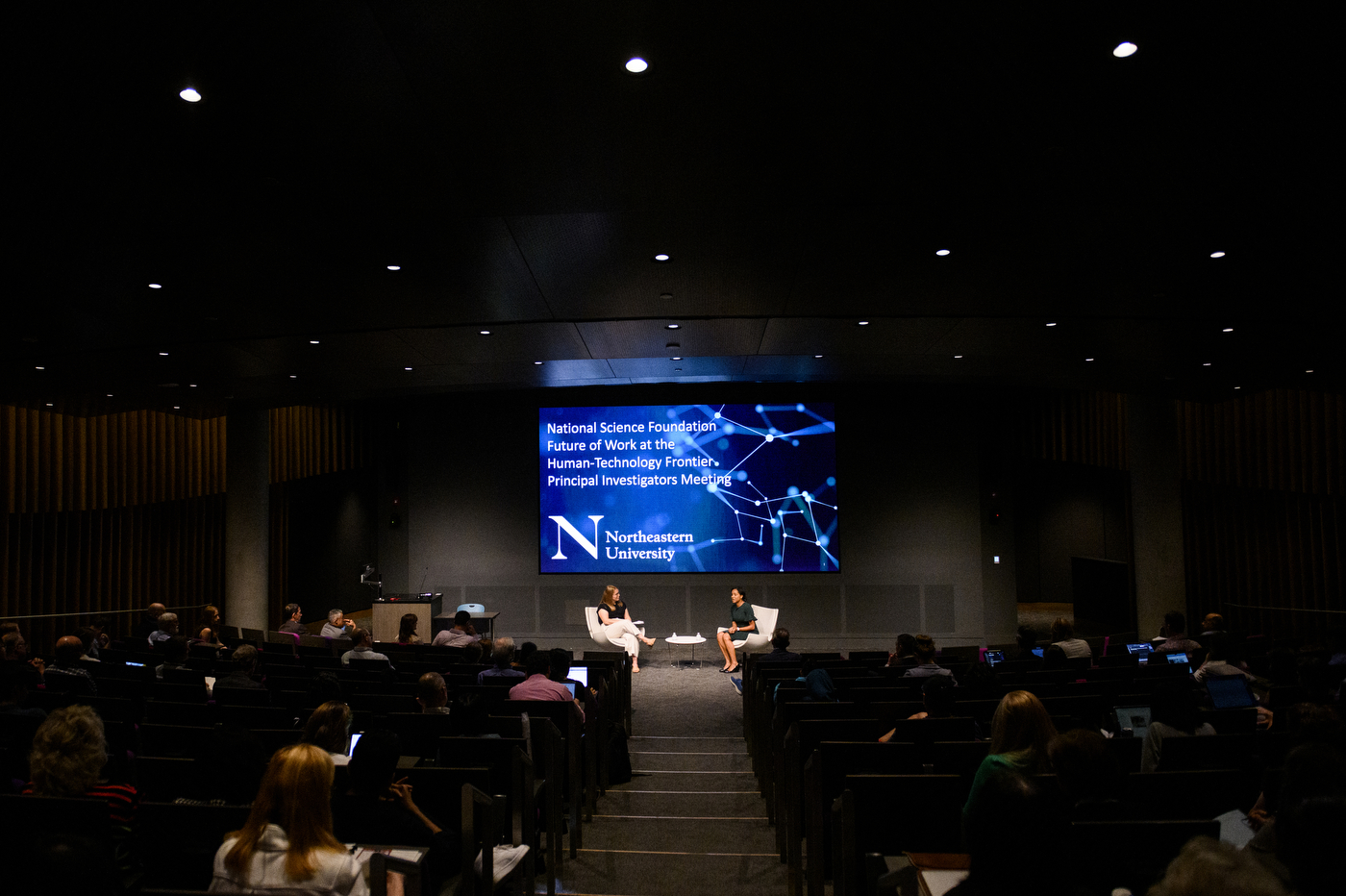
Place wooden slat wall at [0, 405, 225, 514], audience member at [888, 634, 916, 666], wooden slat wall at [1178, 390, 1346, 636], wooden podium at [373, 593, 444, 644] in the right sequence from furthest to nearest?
wooden podium at [373, 593, 444, 644]
wooden slat wall at [1178, 390, 1346, 636]
wooden slat wall at [0, 405, 225, 514]
audience member at [888, 634, 916, 666]

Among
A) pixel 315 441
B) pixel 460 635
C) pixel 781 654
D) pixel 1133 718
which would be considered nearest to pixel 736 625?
pixel 781 654

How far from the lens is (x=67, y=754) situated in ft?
10.0

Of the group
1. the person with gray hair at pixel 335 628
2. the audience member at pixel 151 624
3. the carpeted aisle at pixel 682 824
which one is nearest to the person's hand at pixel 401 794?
the carpeted aisle at pixel 682 824

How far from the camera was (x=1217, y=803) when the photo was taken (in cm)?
344

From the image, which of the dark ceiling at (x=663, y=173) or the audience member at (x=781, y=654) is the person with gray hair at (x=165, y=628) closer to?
the dark ceiling at (x=663, y=173)

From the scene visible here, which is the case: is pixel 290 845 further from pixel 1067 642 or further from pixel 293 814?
pixel 1067 642

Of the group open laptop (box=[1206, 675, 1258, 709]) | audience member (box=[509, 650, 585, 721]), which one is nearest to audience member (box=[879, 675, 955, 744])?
audience member (box=[509, 650, 585, 721])

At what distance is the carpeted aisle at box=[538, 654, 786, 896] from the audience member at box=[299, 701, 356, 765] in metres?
1.38

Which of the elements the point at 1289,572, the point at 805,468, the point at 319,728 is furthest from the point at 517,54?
the point at 1289,572

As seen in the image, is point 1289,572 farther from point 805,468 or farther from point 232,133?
point 232,133

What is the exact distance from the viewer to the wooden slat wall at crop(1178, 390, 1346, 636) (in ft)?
41.1

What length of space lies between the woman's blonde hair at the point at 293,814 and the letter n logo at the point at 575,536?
12.4m

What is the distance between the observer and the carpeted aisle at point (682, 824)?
4652mm

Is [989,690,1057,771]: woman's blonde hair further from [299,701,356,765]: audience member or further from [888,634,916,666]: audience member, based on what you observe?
[888,634,916,666]: audience member
